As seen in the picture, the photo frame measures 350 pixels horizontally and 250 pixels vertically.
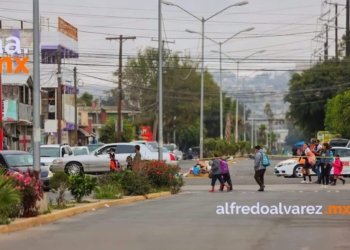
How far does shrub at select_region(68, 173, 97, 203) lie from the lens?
1992 cm

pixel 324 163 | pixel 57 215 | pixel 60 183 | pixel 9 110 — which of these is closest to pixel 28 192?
pixel 57 215

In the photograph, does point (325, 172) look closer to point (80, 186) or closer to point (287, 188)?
point (287, 188)

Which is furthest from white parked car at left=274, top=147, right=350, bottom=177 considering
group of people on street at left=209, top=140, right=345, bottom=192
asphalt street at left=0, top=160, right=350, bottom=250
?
asphalt street at left=0, top=160, right=350, bottom=250

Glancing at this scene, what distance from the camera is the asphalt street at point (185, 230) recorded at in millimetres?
12578

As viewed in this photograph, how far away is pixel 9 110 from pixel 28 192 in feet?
116

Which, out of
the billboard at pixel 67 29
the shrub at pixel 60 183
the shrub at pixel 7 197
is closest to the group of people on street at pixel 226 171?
the shrub at pixel 60 183

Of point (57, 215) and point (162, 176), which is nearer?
point (57, 215)

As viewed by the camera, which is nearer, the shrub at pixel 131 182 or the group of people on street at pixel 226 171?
the shrub at pixel 131 182

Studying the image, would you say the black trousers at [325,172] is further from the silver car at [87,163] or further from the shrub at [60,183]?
the shrub at [60,183]

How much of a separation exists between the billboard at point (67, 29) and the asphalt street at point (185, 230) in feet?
202

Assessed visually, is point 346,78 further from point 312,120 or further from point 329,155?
point 329,155

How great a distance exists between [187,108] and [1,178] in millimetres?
78536

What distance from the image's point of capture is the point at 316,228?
14.9m

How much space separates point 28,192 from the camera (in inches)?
615
